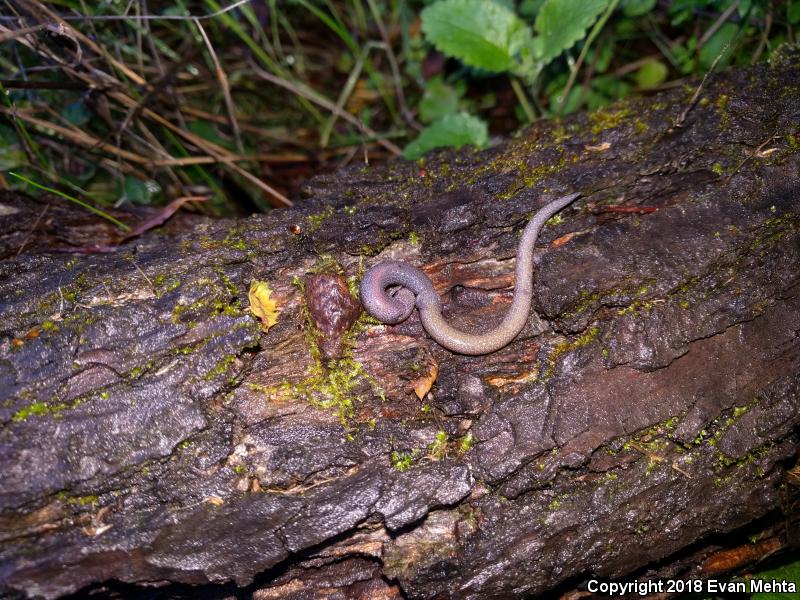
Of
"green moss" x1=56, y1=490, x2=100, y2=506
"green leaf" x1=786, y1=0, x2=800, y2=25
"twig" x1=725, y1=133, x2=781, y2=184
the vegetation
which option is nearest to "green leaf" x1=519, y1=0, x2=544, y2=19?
the vegetation

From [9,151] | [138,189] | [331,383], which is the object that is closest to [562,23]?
[331,383]

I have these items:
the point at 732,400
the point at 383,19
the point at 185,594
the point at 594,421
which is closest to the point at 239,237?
the point at 185,594

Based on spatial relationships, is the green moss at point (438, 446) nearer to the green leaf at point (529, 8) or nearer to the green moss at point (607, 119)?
the green moss at point (607, 119)

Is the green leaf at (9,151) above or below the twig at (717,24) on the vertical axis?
above

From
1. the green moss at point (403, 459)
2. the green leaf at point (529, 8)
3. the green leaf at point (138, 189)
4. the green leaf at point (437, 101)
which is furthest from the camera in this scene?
the green leaf at point (437, 101)

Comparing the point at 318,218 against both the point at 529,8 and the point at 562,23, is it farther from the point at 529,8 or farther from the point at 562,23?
the point at 529,8

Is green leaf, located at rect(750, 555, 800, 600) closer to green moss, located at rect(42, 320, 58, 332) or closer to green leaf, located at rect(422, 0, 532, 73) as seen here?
green leaf, located at rect(422, 0, 532, 73)

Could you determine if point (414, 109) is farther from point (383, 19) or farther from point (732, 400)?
point (732, 400)

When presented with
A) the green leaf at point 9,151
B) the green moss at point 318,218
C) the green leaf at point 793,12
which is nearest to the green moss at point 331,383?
the green moss at point 318,218
